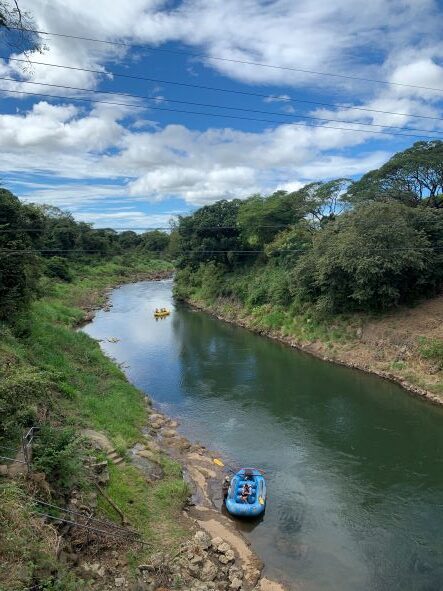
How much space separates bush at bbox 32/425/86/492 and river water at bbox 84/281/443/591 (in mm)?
5276

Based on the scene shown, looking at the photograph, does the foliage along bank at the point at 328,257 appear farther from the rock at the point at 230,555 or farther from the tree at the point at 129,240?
the tree at the point at 129,240

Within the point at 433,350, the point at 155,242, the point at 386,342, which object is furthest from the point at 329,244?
the point at 155,242

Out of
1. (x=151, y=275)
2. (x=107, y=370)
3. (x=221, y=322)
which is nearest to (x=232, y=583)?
(x=107, y=370)

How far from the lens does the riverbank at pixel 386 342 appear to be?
76.2 ft

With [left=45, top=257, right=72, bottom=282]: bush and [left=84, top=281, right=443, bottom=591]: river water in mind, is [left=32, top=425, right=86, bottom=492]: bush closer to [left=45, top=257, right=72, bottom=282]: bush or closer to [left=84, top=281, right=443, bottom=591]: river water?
[left=84, top=281, right=443, bottom=591]: river water

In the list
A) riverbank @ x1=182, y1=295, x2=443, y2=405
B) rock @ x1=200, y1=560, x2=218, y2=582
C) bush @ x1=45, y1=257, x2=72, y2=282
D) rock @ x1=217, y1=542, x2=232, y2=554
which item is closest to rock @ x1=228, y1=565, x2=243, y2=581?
rock @ x1=200, y1=560, x2=218, y2=582

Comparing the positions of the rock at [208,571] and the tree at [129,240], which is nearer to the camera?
the rock at [208,571]

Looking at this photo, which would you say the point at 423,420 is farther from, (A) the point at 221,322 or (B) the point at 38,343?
(A) the point at 221,322

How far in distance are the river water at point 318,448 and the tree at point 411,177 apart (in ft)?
50.7

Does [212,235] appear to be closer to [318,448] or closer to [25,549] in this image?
[318,448]

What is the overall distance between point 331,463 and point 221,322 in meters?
26.3

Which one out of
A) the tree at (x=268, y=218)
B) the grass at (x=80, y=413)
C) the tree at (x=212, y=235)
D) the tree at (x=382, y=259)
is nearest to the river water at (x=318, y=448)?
the grass at (x=80, y=413)

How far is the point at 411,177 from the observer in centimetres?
3606

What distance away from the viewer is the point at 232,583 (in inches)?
419
